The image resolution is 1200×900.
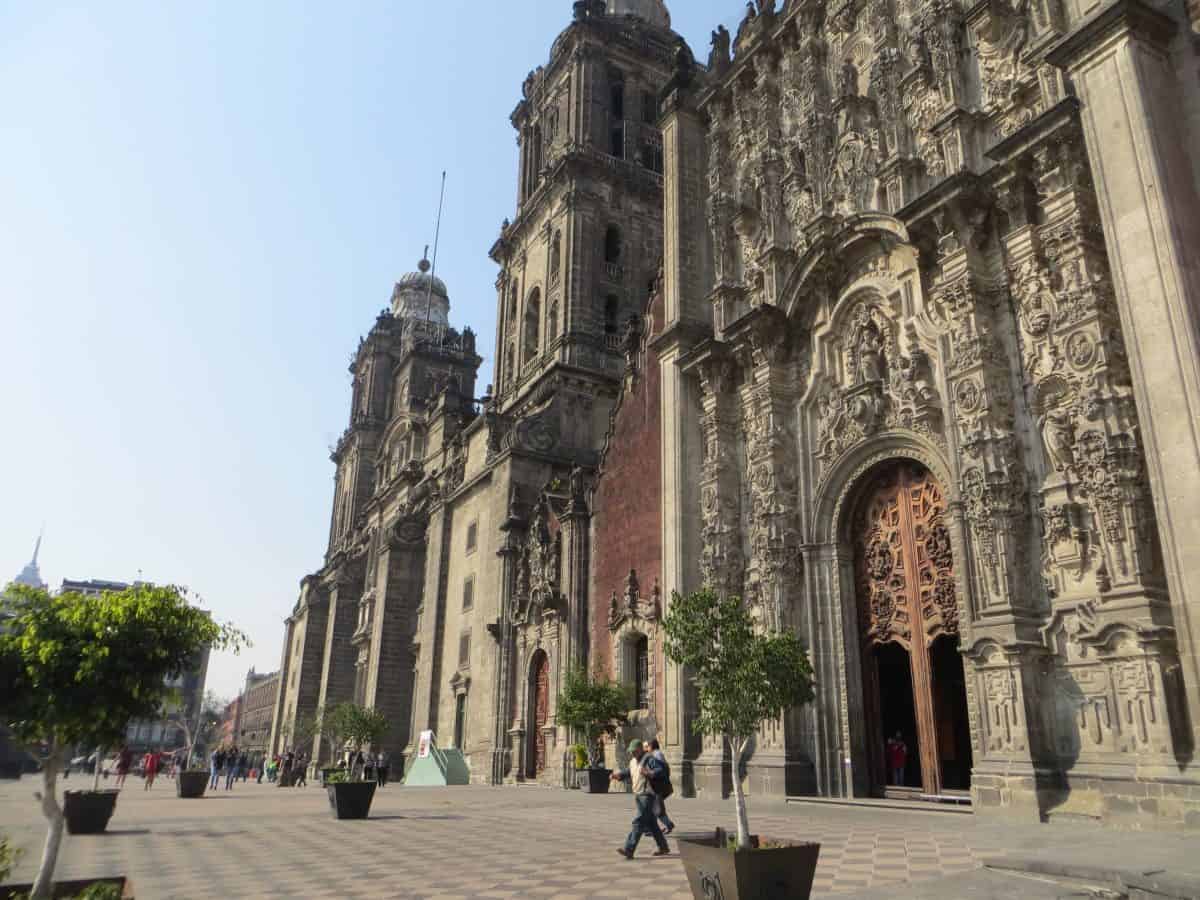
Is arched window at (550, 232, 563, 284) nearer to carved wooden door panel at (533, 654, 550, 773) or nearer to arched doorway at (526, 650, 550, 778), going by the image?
arched doorway at (526, 650, 550, 778)

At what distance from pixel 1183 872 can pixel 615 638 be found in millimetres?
18116

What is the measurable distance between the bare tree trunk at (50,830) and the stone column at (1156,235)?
11836mm

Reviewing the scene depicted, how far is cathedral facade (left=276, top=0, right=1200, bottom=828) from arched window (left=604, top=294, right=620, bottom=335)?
914 cm

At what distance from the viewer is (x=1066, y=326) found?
13.1 metres

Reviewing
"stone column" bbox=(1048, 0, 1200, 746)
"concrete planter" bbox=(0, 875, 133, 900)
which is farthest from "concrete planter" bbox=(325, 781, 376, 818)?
"stone column" bbox=(1048, 0, 1200, 746)

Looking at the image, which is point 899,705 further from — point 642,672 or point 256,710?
point 256,710

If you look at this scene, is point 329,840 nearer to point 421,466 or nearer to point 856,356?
point 856,356

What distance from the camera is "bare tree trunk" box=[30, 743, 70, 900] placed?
6371mm

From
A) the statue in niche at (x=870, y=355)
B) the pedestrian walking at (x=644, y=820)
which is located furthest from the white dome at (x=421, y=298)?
the pedestrian walking at (x=644, y=820)

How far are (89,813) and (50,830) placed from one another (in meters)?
8.59

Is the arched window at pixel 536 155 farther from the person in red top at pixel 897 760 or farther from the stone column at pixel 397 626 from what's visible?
the person in red top at pixel 897 760

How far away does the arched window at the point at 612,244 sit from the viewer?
42500mm

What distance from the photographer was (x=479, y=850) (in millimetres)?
10930

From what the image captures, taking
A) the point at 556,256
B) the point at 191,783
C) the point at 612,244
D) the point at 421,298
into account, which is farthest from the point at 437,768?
the point at 421,298
